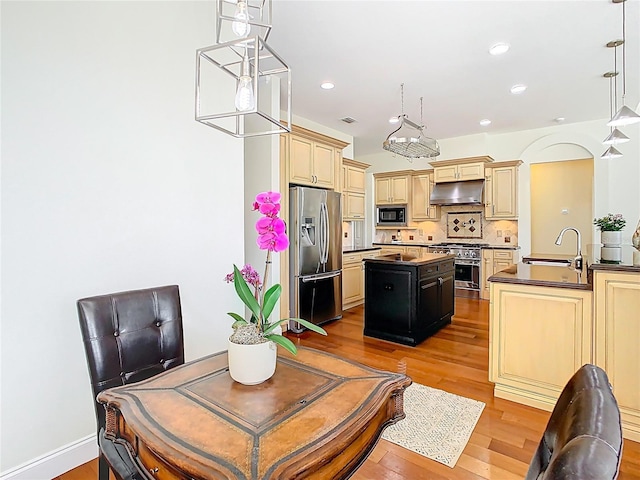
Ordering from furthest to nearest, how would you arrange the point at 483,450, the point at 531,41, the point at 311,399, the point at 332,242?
1. the point at 332,242
2. the point at 531,41
3. the point at 483,450
4. the point at 311,399

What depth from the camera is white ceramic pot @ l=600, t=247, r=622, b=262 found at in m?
2.39

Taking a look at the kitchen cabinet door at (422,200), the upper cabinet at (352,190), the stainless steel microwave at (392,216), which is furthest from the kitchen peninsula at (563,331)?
the stainless steel microwave at (392,216)

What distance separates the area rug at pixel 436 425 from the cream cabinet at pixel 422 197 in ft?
15.3

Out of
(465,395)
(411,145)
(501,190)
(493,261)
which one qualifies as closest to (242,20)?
(465,395)

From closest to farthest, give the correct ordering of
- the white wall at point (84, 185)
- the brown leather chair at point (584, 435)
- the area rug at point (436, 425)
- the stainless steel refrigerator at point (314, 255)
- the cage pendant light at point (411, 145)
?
the brown leather chair at point (584, 435)
the white wall at point (84, 185)
the area rug at point (436, 425)
the cage pendant light at point (411, 145)
the stainless steel refrigerator at point (314, 255)

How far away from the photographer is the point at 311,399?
111cm

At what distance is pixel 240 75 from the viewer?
1.17 m

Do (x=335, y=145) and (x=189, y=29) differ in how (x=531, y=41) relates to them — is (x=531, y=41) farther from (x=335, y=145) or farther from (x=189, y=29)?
(x=189, y=29)

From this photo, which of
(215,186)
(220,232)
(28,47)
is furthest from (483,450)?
(28,47)

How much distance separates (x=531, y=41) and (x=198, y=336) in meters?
3.75

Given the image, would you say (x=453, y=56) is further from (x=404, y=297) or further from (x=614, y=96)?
(x=614, y=96)

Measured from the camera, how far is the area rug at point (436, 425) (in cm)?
200

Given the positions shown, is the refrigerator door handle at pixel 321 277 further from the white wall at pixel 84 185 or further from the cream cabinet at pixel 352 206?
the white wall at pixel 84 185

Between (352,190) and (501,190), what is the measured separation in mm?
2686
